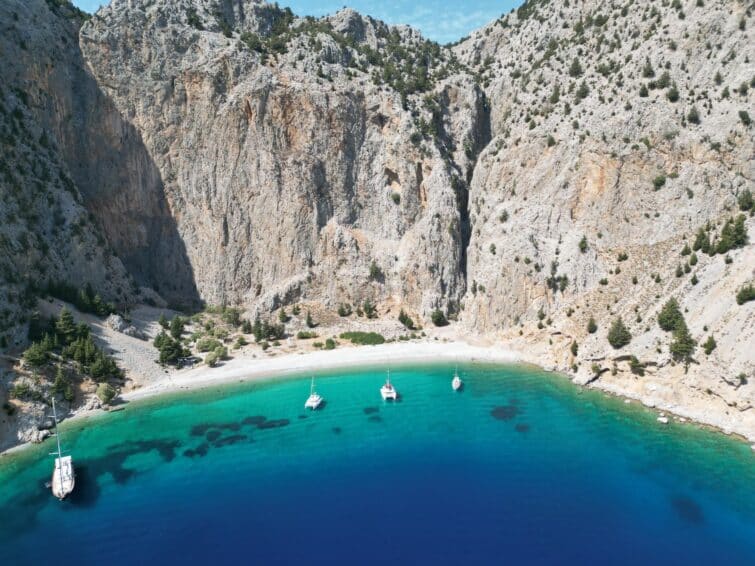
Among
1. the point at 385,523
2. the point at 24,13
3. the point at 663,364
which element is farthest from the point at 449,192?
the point at 24,13

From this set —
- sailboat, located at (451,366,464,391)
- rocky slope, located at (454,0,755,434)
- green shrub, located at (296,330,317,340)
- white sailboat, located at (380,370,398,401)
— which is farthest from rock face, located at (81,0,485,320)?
white sailboat, located at (380,370,398,401)

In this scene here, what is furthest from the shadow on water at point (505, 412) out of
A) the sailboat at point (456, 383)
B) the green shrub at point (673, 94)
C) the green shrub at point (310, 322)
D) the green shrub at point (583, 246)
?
the green shrub at point (673, 94)

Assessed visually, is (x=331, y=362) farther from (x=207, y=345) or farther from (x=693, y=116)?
(x=693, y=116)

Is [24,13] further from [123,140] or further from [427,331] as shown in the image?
[427,331]

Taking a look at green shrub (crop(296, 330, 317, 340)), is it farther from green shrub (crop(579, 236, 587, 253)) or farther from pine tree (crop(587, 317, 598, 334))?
green shrub (crop(579, 236, 587, 253))

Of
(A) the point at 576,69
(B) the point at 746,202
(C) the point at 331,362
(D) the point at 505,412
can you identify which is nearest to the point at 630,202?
(B) the point at 746,202

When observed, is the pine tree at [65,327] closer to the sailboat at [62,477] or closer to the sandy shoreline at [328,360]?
the sandy shoreline at [328,360]
